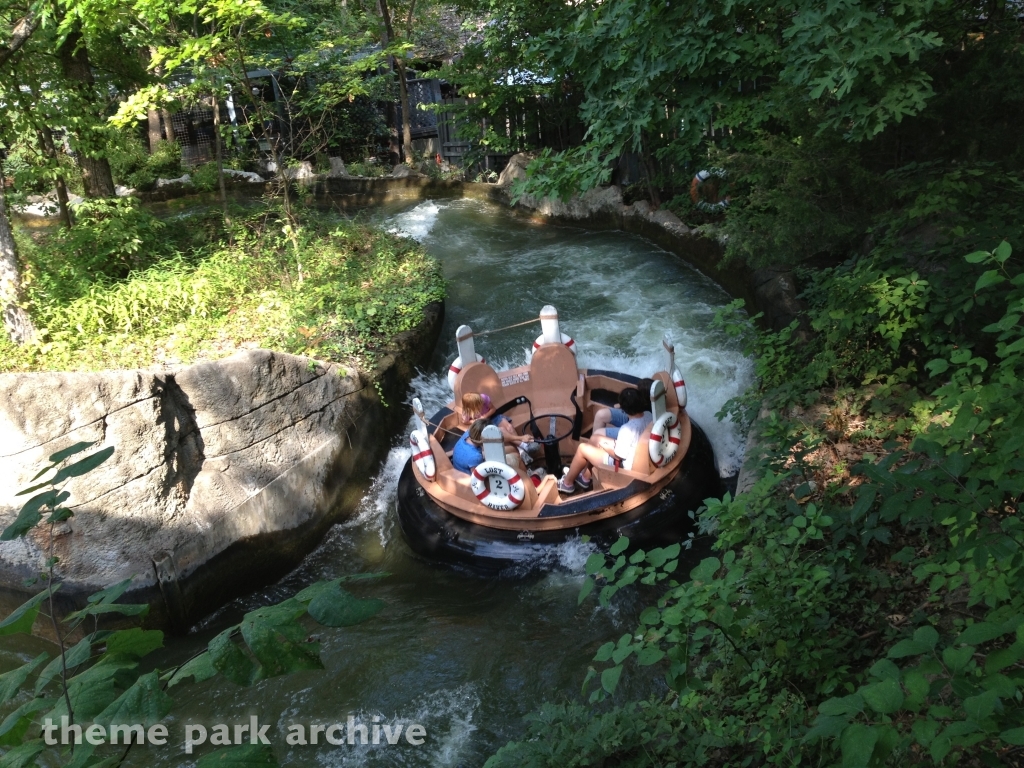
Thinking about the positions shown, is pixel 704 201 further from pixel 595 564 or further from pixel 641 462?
pixel 595 564

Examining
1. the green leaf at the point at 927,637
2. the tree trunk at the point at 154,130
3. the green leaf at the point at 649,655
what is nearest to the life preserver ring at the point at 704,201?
the green leaf at the point at 649,655

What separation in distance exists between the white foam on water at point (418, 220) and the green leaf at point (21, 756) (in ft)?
39.5

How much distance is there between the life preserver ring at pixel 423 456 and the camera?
5.93 m

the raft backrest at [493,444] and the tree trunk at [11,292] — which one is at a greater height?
the tree trunk at [11,292]

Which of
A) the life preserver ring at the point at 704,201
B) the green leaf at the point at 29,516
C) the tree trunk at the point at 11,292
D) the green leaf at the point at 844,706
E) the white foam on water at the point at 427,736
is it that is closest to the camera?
the green leaf at the point at 29,516

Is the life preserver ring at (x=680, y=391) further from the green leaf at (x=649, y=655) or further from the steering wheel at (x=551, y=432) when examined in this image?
the green leaf at (x=649, y=655)

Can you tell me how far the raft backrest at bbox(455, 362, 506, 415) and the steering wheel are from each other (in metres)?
0.53

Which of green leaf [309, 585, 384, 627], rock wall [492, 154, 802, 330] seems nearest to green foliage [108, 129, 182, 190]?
rock wall [492, 154, 802, 330]

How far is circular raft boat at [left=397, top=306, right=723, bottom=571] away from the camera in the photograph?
540 cm

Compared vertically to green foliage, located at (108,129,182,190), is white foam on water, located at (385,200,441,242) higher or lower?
lower

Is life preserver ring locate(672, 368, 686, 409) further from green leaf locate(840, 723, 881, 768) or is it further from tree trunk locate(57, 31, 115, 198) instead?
tree trunk locate(57, 31, 115, 198)

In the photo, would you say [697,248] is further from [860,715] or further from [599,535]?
[860,715]

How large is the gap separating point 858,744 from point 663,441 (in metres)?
3.86

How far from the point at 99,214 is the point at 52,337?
216 centimetres
